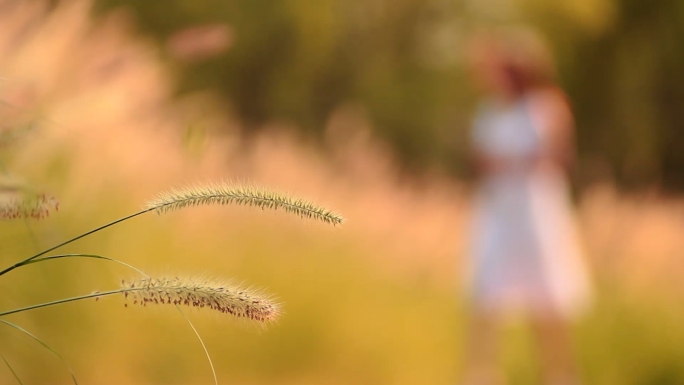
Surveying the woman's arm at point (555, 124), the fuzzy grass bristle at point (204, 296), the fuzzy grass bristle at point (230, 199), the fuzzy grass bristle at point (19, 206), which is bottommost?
the fuzzy grass bristle at point (204, 296)

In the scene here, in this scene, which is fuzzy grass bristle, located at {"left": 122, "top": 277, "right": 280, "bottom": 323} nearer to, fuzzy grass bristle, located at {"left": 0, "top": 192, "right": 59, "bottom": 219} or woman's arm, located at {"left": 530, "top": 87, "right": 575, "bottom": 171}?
fuzzy grass bristle, located at {"left": 0, "top": 192, "right": 59, "bottom": 219}

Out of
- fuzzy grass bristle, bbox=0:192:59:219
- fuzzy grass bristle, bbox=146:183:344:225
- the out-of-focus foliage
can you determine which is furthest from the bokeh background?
fuzzy grass bristle, bbox=146:183:344:225

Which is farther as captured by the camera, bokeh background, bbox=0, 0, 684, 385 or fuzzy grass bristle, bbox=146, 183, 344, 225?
bokeh background, bbox=0, 0, 684, 385

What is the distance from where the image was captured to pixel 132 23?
120 centimetres

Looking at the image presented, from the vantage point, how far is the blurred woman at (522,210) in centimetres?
120

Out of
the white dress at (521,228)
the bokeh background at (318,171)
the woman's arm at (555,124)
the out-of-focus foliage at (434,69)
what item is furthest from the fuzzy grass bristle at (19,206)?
the woman's arm at (555,124)

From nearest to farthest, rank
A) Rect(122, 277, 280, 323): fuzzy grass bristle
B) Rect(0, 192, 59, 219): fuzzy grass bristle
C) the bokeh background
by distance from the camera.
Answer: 1. Rect(122, 277, 280, 323): fuzzy grass bristle
2. Rect(0, 192, 59, 219): fuzzy grass bristle
3. the bokeh background

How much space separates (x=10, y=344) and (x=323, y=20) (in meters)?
0.87

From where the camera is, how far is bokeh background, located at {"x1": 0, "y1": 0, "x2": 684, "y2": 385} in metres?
1.18

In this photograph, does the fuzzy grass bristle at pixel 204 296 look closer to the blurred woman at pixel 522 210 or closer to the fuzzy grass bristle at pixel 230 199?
the fuzzy grass bristle at pixel 230 199

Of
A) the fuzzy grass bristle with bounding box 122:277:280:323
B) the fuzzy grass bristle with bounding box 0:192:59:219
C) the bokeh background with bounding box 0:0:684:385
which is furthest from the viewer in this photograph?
the bokeh background with bounding box 0:0:684:385

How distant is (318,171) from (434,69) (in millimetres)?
Result: 310

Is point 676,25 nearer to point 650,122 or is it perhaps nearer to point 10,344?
point 650,122

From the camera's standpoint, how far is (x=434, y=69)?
123cm
